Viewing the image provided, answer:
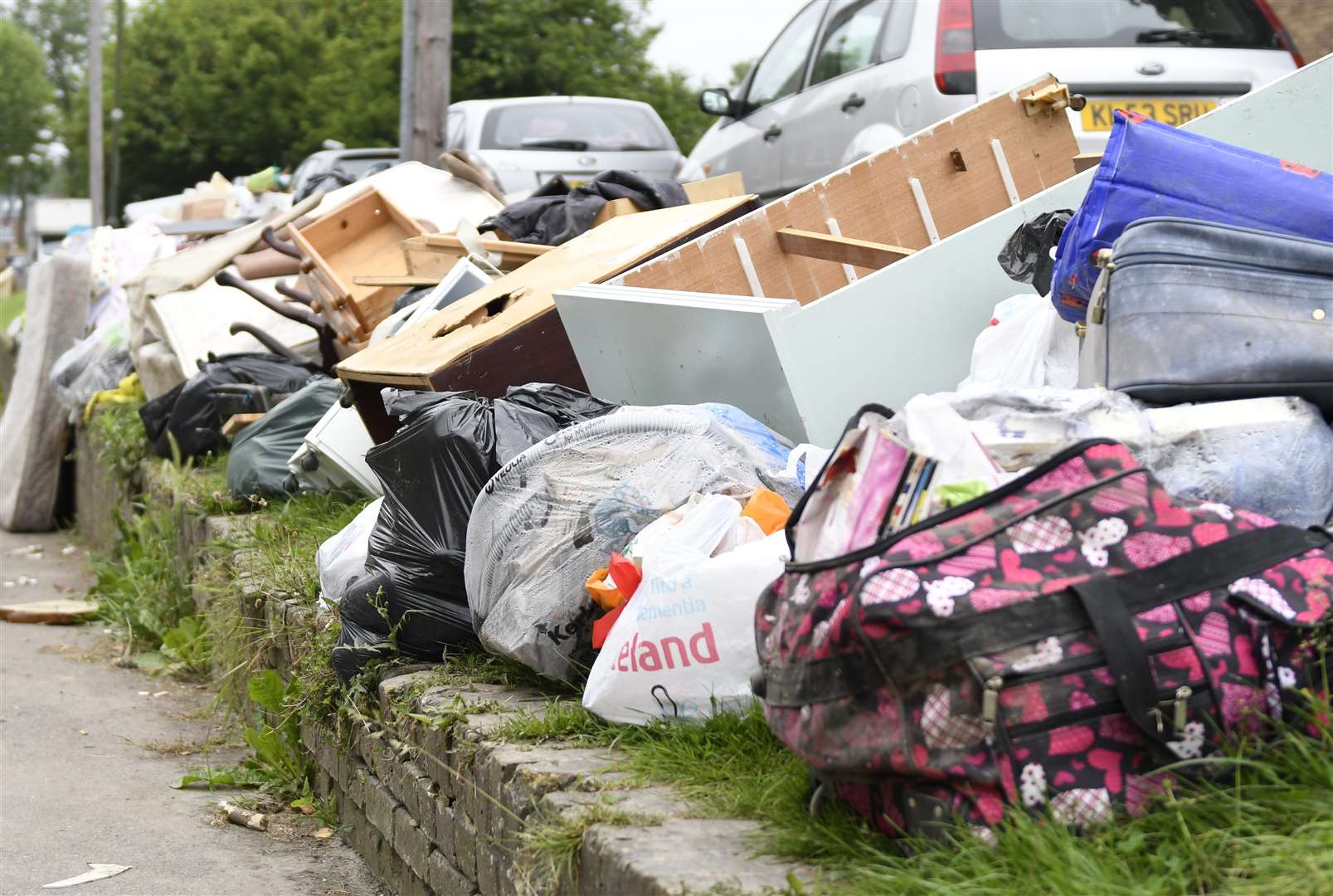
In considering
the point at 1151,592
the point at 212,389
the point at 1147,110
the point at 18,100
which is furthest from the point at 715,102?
the point at 18,100

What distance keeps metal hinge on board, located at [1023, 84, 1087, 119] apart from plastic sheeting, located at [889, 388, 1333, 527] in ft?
8.11

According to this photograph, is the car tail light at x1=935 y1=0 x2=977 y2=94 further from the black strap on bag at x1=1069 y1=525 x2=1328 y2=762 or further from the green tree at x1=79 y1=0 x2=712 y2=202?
the green tree at x1=79 y1=0 x2=712 y2=202

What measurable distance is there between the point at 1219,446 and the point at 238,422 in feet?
15.3

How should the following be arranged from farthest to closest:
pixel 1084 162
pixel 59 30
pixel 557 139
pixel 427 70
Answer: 1. pixel 59 30
2. pixel 557 139
3. pixel 427 70
4. pixel 1084 162

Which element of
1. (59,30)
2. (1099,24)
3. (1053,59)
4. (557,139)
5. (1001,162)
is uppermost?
(59,30)

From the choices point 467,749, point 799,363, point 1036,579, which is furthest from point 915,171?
point 1036,579

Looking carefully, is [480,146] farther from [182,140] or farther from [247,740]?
[182,140]

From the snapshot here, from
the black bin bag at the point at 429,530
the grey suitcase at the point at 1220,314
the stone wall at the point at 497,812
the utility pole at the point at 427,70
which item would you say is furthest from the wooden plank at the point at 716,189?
the grey suitcase at the point at 1220,314

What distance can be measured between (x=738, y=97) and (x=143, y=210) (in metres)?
11.9

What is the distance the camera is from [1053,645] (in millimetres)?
1899

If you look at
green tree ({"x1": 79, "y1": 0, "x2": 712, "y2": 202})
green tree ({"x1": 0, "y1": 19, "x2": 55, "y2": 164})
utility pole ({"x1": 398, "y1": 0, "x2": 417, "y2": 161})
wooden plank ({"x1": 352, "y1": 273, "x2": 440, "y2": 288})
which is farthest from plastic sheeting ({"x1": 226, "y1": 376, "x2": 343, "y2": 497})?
green tree ({"x1": 0, "y1": 19, "x2": 55, "y2": 164})

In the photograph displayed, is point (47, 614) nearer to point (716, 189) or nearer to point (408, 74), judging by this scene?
point (716, 189)

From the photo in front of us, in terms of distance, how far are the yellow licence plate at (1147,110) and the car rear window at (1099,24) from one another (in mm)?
278

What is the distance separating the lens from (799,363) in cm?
338
